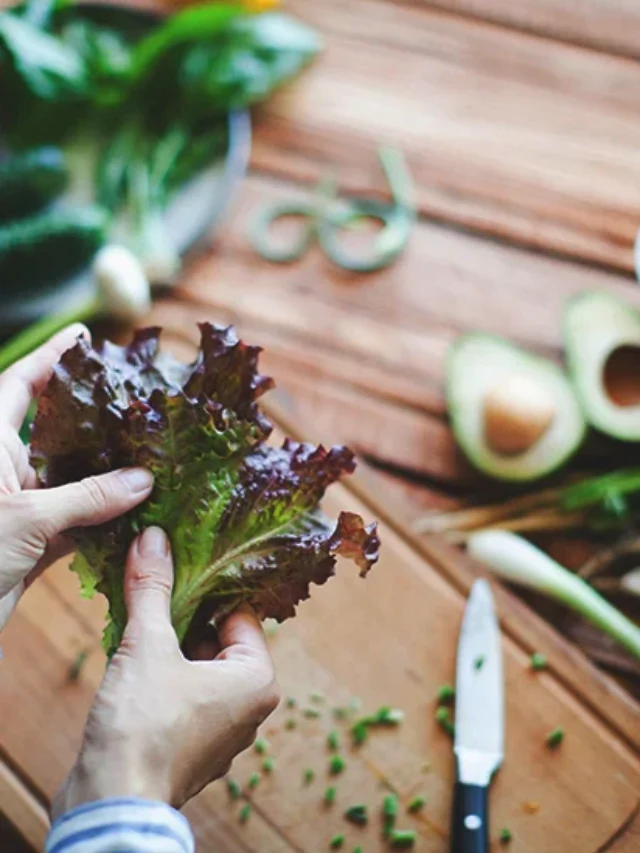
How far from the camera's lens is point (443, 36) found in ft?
6.15

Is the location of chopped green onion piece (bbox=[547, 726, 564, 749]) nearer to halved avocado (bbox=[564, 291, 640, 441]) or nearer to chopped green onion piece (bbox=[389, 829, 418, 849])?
chopped green onion piece (bbox=[389, 829, 418, 849])

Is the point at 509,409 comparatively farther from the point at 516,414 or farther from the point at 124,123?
the point at 124,123

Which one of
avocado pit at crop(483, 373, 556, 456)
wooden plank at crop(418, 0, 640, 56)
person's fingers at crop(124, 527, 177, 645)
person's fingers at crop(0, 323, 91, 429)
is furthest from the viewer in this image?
wooden plank at crop(418, 0, 640, 56)

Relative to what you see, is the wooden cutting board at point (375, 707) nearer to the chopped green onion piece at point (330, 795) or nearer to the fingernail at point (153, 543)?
the chopped green onion piece at point (330, 795)

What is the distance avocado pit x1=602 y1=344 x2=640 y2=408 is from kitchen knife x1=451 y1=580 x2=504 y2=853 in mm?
387

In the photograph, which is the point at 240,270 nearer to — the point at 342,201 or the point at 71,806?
the point at 342,201

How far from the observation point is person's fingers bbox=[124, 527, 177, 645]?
1.01 metres

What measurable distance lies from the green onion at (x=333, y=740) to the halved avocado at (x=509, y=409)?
0.44 m

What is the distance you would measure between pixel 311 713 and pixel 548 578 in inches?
14.9

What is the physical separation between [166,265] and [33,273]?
21 centimetres

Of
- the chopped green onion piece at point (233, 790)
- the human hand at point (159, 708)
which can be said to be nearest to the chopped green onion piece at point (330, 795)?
the chopped green onion piece at point (233, 790)

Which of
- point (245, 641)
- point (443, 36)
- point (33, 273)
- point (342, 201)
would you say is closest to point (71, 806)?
point (245, 641)

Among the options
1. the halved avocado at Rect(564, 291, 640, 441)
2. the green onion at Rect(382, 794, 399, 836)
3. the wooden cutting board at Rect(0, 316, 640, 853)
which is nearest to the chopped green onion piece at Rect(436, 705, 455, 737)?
the wooden cutting board at Rect(0, 316, 640, 853)

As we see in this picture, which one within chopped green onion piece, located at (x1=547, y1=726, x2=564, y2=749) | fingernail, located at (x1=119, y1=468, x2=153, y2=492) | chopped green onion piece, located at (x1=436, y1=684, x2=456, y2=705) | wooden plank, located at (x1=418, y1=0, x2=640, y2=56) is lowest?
chopped green onion piece, located at (x1=547, y1=726, x2=564, y2=749)
